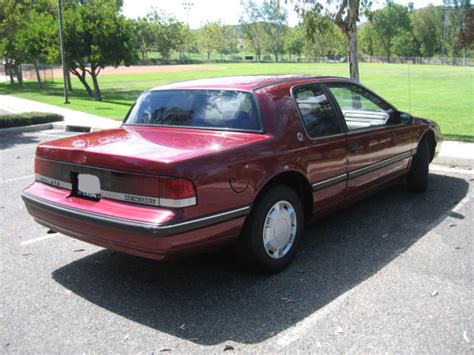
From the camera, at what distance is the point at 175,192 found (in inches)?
132

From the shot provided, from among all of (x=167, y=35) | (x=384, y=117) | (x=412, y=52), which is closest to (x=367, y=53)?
(x=412, y=52)

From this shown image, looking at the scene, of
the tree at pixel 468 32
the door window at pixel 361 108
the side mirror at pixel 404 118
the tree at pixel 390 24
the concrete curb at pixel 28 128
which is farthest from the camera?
the tree at pixel 390 24

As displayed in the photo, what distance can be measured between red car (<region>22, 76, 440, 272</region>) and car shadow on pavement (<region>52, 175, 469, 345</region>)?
0.31 metres

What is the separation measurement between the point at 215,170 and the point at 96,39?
21.9 meters

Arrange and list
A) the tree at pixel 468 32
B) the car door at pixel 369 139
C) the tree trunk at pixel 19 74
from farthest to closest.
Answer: the tree trunk at pixel 19 74
the tree at pixel 468 32
the car door at pixel 369 139

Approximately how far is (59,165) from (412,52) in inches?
5092

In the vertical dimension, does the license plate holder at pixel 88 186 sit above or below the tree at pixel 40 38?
below

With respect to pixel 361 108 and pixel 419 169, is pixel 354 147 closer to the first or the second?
pixel 361 108

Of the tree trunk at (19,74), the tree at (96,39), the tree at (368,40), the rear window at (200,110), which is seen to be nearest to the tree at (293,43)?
the tree at (368,40)

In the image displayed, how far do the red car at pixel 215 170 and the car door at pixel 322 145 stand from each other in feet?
0.04

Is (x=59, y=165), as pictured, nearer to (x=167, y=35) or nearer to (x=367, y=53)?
(x=167, y=35)

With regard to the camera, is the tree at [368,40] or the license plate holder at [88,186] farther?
the tree at [368,40]

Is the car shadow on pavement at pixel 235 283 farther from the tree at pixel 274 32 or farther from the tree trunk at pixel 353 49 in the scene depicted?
A: the tree at pixel 274 32

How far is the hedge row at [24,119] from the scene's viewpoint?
44.6ft
